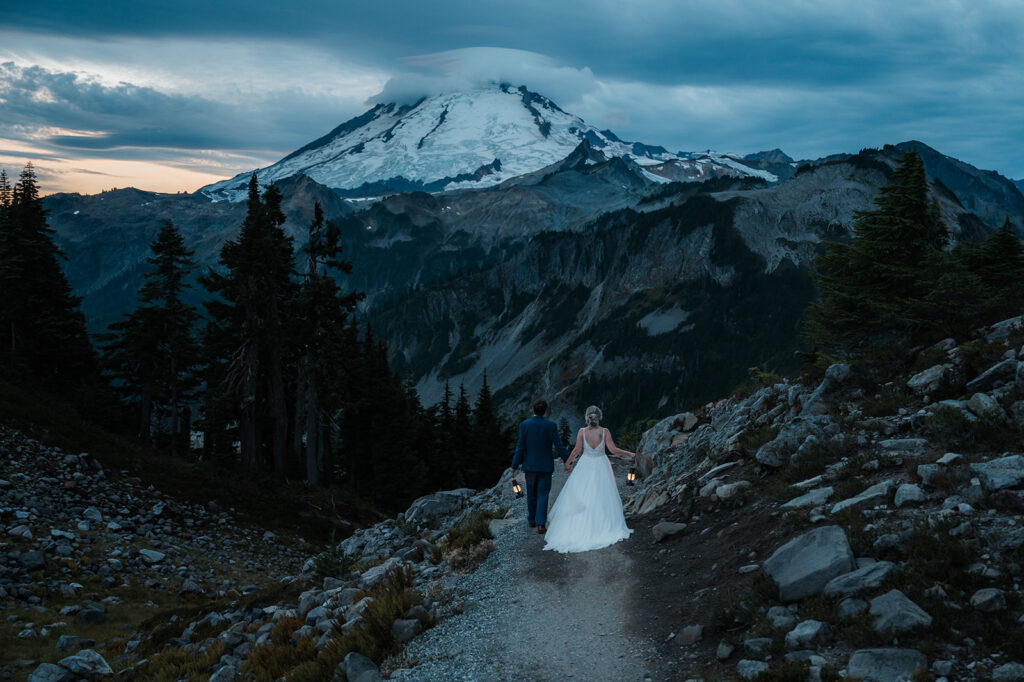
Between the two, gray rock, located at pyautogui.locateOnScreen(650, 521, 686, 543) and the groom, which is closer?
gray rock, located at pyautogui.locateOnScreen(650, 521, 686, 543)

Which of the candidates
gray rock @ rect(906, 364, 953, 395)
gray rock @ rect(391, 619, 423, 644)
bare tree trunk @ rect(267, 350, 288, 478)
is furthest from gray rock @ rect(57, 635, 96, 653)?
bare tree trunk @ rect(267, 350, 288, 478)

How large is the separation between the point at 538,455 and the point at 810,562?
5602 millimetres

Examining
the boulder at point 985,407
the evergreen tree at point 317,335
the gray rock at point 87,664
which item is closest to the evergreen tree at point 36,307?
the evergreen tree at point 317,335

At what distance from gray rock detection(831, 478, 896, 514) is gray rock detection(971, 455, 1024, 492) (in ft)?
3.31

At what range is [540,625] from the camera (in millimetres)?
9094

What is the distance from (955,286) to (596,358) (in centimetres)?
17745

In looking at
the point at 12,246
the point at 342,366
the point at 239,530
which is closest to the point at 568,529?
the point at 239,530

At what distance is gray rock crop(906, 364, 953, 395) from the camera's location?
12109 mm

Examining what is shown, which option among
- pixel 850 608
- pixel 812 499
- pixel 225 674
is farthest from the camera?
pixel 225 674

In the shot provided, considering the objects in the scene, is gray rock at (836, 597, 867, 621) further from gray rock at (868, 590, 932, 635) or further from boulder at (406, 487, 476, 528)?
boulder at (406, 487, 476, 528)

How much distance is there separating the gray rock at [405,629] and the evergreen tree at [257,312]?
→ 82.7 ft

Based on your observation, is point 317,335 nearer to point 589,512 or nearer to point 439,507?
point 439,507

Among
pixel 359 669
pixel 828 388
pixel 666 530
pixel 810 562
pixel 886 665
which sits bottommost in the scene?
pixel 359 669

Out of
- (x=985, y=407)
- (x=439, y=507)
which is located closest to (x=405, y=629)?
(x=985, y=407)
